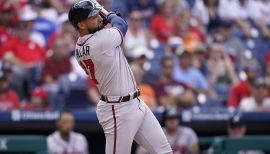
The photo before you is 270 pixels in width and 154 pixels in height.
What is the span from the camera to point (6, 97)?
9.08 meters

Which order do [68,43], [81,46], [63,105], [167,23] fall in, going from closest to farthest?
[81,46], [63,105], [68,43], [167,23]

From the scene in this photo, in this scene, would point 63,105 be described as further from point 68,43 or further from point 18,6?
point 18,6

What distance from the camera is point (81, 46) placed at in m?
5.90

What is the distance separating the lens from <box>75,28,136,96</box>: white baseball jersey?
586 cm

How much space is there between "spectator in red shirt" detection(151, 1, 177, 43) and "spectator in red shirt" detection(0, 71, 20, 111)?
294 cm

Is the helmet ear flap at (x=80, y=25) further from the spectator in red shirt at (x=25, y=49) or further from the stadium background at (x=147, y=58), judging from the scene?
the spectator in red shirt at (x=25, y=49)

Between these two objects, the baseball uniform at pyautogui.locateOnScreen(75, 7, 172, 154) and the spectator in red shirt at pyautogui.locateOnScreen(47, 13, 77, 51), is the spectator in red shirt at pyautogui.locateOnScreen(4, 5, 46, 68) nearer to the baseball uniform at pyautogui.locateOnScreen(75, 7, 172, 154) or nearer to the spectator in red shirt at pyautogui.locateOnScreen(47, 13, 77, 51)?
the spectator in red shirt at pyautogui.locateOnScreen(47, 13, 77, 51)

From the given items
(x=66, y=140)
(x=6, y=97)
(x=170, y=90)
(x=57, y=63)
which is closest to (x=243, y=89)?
(x=170, y=90)

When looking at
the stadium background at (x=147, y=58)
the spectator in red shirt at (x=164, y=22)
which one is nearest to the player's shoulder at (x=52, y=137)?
the stadium background at (x=147, y=58)

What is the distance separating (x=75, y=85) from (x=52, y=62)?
42cm

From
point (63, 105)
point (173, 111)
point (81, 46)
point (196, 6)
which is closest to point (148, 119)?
point (81, 46)

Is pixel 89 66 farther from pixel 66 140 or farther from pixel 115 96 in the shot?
pixel 66 140

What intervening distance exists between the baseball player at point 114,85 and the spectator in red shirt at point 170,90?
3394 millimetres

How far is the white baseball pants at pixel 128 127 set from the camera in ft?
19.7
